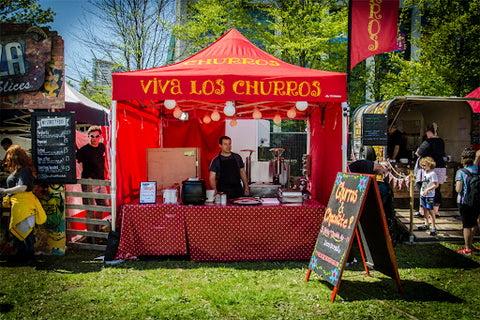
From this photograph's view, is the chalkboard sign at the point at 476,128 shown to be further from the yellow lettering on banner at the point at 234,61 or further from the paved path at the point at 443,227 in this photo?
the yellow lettering on banner at the point at 234,61

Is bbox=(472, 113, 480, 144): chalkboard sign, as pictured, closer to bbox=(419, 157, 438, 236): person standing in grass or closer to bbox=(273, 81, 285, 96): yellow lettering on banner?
bbox=(419, 157, 438, 236): person standing in grass

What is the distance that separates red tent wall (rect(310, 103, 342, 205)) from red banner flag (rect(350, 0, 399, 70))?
1.00 m

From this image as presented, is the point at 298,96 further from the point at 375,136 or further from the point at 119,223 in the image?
the point at 375,136

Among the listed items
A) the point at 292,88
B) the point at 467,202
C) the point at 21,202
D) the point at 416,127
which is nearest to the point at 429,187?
the point at 467,202

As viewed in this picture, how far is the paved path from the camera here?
18.1 feet

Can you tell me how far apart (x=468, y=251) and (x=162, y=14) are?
43.0ft

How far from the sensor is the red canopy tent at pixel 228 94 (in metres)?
4.41

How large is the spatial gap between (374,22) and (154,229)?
4802mm

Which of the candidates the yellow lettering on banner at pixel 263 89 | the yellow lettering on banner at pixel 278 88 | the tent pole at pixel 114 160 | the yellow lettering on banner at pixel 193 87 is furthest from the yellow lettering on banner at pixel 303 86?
the tent pole at pixel 114 160

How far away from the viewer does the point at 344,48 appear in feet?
42.3

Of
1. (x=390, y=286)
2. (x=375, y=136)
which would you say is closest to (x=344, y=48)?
(x=375, y=136)

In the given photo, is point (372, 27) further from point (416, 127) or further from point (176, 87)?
point (416, 127)

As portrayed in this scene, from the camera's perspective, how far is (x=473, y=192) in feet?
15.4

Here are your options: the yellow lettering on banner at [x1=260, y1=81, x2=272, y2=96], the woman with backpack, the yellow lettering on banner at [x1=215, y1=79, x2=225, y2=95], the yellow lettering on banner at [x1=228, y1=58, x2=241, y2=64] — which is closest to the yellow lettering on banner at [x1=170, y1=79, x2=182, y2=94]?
the yellow lettering on banner at [x1=215, y1=79, x2=225, y2=95]
